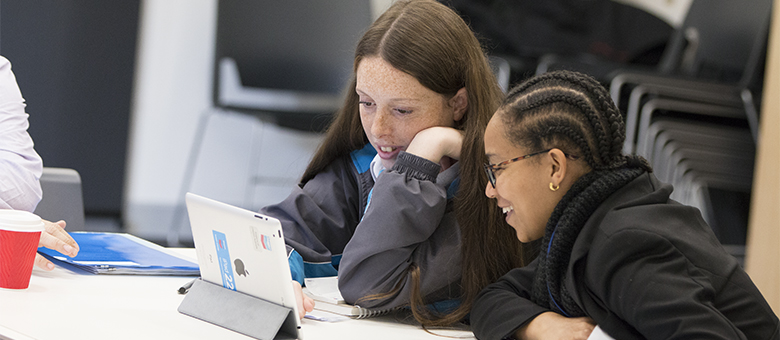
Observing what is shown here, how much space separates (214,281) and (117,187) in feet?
9.38

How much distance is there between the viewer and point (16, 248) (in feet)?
3.37

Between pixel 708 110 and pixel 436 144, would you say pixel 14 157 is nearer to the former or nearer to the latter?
pixel 436 144

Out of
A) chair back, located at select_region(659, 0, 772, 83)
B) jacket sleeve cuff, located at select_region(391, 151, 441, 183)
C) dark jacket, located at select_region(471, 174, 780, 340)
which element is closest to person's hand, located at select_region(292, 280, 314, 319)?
jacket sleeve cuff, located at select_region(391, 151, 441, 183)

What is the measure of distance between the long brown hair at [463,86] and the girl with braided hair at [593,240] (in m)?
0.08

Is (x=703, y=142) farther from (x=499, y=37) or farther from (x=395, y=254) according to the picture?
(x=395, y=254)

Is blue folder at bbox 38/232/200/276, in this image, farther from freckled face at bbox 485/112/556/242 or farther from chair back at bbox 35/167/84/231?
freckled face at bbox 485/112/556/242

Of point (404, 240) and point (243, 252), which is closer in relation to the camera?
point (243, 252)

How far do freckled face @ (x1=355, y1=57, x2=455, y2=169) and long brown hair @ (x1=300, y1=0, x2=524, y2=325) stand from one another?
2cm

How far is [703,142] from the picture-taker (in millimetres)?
3434

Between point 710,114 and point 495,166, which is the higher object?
point 495,166

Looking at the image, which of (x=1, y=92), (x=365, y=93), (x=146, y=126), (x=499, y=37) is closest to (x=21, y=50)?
(x=146, y=126)

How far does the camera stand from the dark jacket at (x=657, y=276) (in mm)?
748

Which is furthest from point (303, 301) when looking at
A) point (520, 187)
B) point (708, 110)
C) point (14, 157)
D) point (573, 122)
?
point (708, 110)

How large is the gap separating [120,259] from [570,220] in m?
0.83
